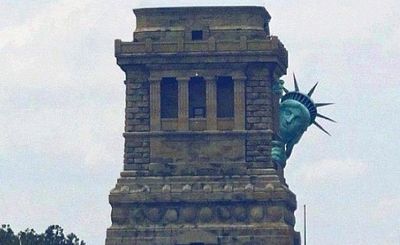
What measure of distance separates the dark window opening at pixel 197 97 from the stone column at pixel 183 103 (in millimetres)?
342

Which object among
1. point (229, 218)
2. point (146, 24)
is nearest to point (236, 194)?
point (229, 218)

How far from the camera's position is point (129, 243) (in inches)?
6176

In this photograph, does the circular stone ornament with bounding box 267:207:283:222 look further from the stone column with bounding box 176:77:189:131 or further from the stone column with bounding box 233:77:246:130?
the stone column with bounding box 176:77:189:131

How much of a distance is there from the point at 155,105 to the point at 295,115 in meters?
9.45

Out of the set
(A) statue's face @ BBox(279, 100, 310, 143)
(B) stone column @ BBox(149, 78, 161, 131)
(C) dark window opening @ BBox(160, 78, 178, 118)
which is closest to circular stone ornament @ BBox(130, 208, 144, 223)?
(B) stone column @ BBox(149, 78, 161, 131)

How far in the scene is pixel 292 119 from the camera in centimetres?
16288

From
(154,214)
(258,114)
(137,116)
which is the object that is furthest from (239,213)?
(137,116)

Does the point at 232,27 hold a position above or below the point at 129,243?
above

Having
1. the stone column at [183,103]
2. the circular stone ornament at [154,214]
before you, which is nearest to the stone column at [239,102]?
the stone column at [183,103]

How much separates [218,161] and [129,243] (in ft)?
23.1

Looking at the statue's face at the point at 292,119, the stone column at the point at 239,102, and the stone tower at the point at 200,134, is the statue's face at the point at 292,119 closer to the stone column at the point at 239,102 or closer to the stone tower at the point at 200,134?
the stone tower at the point at 200,134

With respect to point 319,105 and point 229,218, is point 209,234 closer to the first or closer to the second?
point 229,218

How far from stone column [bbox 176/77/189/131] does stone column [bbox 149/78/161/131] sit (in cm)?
124

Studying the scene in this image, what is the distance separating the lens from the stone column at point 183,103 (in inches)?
6220
